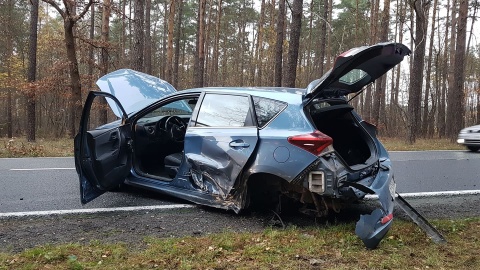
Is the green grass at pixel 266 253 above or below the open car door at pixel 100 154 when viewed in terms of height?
below

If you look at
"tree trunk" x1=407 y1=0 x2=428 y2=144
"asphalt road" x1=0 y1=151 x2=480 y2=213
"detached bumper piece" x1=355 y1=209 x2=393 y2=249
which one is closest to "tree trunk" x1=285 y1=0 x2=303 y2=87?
"asphalt road" x1=0 y1=151 x2=480 y2=213

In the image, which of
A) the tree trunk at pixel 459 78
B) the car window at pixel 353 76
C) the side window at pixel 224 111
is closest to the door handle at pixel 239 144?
the side window at pixel 224 111

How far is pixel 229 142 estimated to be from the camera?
4.12 metres

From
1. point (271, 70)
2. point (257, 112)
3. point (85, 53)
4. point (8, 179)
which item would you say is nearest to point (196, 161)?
point (257, 112)

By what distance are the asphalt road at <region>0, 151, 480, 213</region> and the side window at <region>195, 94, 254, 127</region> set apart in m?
1.22

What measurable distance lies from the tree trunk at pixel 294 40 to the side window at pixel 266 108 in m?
8.35

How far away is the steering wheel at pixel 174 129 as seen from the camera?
544cm

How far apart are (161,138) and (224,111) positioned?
1.46 metres

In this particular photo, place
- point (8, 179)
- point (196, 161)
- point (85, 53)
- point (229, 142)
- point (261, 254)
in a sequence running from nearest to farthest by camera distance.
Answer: point (261, 254)
point (229, 142)
point (196, 161)
point (8, 179)
point (85, 53)

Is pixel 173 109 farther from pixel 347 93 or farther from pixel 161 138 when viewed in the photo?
pixel 347 93

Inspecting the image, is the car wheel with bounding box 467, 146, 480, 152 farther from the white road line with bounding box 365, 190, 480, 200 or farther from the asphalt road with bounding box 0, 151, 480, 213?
Answer: the white road line with bounding box 365, 190, 480, 200

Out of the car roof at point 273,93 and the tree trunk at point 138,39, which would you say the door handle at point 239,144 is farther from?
the tree trunk at point 138,39

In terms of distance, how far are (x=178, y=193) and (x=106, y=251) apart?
153cm

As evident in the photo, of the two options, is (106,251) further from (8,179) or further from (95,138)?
(8,179)
